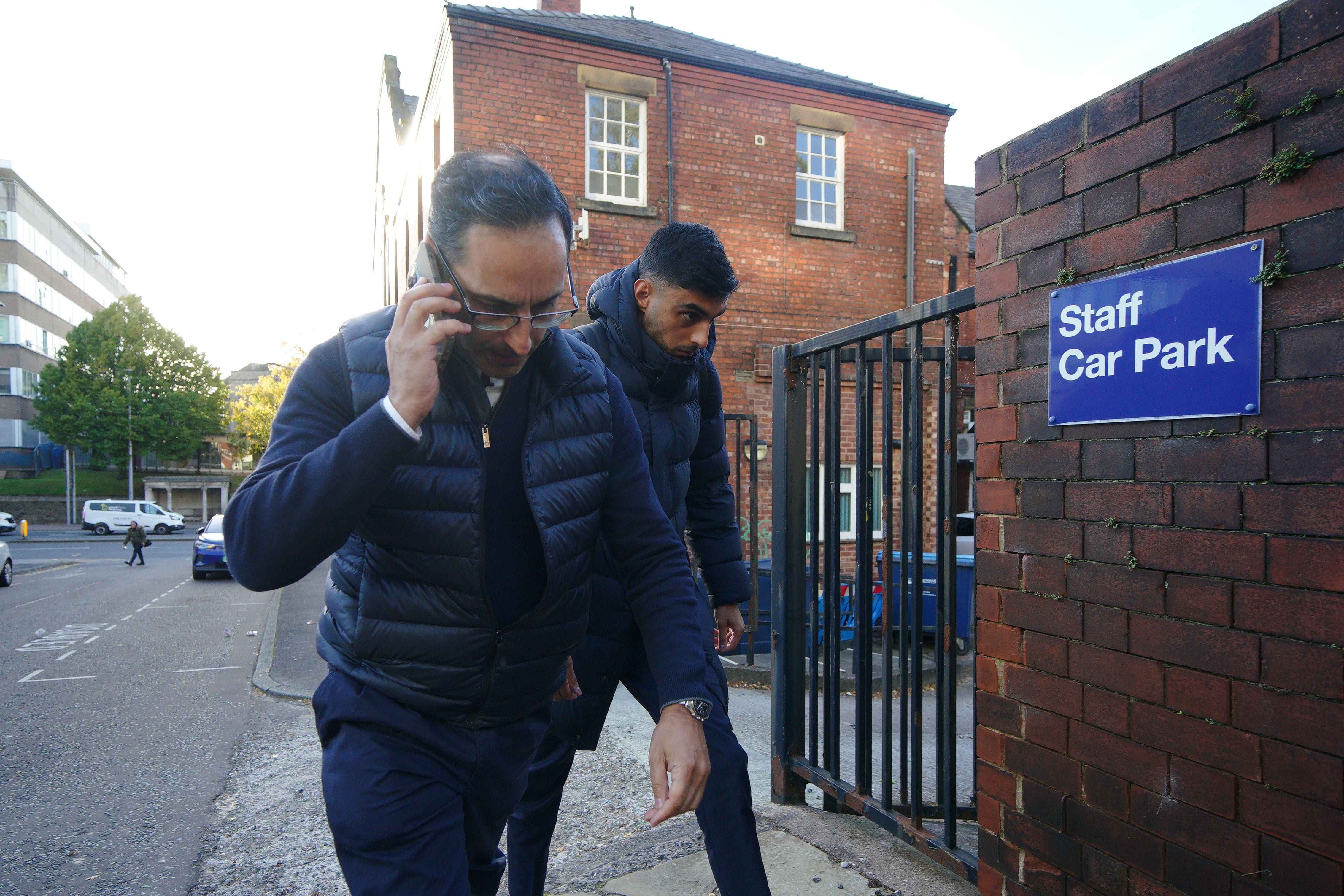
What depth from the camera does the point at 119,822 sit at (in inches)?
156

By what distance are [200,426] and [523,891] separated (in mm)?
51125

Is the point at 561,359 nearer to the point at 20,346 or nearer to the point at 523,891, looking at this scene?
the point at 523,891

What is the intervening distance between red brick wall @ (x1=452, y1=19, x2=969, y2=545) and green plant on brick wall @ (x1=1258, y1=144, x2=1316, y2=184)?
29.7ft

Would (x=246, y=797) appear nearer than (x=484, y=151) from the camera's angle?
No

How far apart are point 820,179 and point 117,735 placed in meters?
11.7

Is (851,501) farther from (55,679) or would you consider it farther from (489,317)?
(489,317)

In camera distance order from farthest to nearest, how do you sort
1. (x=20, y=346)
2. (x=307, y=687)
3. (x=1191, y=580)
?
1. (x=20, y=346)
2. (x=307, y=687)
3. (x=1191, y=580)

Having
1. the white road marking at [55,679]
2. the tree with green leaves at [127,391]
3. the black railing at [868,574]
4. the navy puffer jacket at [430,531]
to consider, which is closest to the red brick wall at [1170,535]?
the black railing at [868,574]

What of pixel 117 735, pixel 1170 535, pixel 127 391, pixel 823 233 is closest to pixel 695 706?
pixel 1170 535

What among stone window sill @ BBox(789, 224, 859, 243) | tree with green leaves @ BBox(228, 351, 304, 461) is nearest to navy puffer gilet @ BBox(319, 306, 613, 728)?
stone window sill @ BBox(789, 224, 859, 243)

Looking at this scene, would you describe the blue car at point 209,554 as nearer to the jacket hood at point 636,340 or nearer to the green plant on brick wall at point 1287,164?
the jacket hood at point 636,340

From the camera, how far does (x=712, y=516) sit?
299 centimetres

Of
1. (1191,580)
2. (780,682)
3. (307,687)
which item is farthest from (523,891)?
(307,687)

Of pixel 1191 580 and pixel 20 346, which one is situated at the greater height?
pixel 20 346
